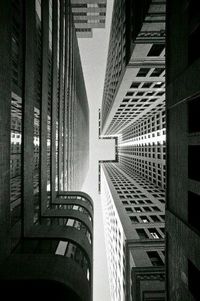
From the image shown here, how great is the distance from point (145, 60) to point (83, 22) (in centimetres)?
6647

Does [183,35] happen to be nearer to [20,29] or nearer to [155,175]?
[20,29]

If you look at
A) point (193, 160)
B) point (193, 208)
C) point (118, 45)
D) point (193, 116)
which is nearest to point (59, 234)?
point (193, 208)

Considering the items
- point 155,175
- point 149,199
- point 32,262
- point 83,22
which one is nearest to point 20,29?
point 32,262

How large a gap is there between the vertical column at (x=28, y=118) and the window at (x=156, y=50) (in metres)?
13.0

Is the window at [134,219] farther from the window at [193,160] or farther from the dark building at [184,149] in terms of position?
the window at [193,160]

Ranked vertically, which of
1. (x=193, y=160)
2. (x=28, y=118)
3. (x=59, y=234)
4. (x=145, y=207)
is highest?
(x=28, y=118)

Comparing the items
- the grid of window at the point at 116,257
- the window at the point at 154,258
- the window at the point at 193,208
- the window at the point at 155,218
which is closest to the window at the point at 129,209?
the grid of window at the point at 116,257

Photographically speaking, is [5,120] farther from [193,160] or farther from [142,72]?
[142,72]

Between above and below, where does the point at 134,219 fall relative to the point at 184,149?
below

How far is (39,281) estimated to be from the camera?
1352cm

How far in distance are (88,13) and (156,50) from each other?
6135cm

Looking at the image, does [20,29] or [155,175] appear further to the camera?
[155,175]

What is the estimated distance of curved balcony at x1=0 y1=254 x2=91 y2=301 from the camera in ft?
43.5

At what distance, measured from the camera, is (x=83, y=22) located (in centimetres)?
8094
